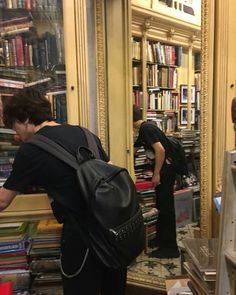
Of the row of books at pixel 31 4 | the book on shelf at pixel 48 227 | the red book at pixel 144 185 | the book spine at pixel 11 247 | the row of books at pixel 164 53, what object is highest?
the row of books at pixel 31 4

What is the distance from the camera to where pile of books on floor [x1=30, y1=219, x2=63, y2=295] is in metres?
1.60

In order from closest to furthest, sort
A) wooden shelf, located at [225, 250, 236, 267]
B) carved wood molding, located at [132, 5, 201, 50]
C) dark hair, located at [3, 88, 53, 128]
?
wooden shelf, located at [225, 250, 236, 267] → dark hair, located at [3, 88, 53, 128] → carved wood molding, located at [132, 5, 201, 50]

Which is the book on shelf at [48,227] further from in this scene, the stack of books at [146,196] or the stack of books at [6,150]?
the stack of books at [146,196]

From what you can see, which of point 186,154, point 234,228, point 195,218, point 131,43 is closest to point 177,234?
point 195,218

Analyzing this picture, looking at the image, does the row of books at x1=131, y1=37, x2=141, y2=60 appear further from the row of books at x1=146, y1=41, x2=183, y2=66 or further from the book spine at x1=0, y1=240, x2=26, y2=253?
the book spine at x1=0, y1=240, x2=26, y2=253

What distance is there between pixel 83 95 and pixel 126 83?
354mm

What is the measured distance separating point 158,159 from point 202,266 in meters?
0.78

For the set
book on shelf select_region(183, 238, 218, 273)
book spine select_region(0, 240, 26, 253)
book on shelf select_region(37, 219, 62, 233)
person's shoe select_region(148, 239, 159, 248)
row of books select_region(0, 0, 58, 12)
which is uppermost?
row of books select_region(0, 0, 58, 12)

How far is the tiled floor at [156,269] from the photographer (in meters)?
1.82

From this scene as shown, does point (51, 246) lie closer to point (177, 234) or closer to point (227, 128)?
point (177, 234)

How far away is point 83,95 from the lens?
1715 millimetres

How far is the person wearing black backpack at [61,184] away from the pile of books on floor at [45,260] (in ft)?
1.32

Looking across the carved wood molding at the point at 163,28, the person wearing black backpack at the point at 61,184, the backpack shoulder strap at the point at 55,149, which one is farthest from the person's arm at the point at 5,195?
the carved wood molding at the point at 163,28

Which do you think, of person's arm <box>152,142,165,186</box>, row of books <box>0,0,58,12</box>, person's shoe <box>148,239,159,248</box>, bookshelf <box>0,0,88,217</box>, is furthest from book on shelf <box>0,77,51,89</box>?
person's shoe <box>148,239,159,248</box>
